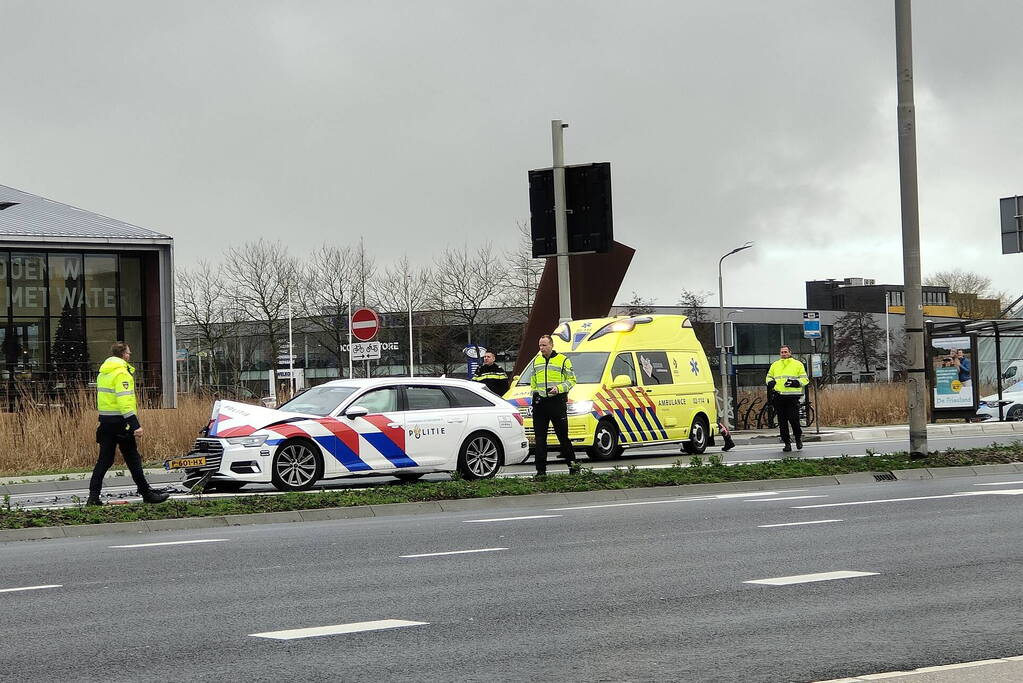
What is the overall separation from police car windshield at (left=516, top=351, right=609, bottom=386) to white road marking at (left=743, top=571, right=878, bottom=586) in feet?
45.5

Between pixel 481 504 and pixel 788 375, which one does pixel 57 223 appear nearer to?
pixel 788 375

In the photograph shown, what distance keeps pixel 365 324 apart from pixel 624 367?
6763 mm

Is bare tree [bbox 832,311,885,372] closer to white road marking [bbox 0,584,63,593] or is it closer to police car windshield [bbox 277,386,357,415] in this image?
police car windshield [bbox 277,386,357,415]

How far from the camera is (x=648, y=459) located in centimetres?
2425

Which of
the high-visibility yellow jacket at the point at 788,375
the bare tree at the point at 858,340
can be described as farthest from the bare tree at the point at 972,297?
the high-visibility yellow jacket at the point at 788,375

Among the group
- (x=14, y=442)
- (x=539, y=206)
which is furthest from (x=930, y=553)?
(x=14, y=442)

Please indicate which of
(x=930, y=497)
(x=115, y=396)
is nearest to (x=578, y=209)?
(x=115, y=396)

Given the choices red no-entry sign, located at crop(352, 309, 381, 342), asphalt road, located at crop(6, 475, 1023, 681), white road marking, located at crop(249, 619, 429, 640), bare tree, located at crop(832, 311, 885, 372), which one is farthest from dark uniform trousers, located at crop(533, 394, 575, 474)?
bare tree, located at crop(832, 311, 885, 372)

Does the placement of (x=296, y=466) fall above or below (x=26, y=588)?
above

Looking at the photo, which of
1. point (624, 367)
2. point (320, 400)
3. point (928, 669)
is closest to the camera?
point (928, 669)

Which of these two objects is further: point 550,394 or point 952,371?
point 952,371

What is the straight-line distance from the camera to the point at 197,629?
7777 millimetres

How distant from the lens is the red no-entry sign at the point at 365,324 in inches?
1125

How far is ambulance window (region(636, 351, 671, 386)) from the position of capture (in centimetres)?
2425
